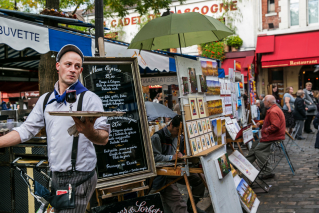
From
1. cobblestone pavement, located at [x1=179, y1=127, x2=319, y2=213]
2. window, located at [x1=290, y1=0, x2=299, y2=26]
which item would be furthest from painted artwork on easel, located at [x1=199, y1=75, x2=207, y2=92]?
window, located at [x1=290, y1=0, x2=299, y2=26]

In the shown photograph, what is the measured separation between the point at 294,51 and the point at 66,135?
1687 cm

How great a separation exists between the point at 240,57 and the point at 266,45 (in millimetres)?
1642

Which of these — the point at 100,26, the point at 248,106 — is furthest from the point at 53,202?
Result: the point at 248,106

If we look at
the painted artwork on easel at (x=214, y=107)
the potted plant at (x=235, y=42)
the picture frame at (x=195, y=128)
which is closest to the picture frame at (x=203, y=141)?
the picture frame at (x=195, y=128)

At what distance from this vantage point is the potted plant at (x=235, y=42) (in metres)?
18.4

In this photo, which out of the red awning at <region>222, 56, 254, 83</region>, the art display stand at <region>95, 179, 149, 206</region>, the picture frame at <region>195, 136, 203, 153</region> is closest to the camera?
the art display stand at <region>95, 179, 149, 206</region>

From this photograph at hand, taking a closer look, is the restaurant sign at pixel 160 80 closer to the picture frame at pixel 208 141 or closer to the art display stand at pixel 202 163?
the art display stand at pixel 202 163

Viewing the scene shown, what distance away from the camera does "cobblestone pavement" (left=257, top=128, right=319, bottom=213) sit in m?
5.02

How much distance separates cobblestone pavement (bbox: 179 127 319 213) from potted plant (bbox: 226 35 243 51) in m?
11.2

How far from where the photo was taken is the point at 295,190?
5.84m

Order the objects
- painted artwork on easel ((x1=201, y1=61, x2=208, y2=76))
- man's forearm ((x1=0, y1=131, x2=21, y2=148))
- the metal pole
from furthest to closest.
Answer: painted artwork on easel ((x1=201, y1=61, x2=208, y2=76))
the metal pole
man's forearm ((x1=0, y1=131, x2=21, y2=148))

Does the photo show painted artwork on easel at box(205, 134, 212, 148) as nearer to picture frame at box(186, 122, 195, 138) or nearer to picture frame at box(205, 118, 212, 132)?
picture frame at box(205, 118, 212, 132)

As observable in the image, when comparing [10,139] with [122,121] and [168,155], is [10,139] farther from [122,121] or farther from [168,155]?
[168,155]

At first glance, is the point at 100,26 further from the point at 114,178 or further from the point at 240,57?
the point at 240,57
